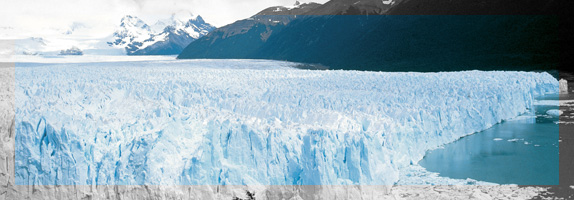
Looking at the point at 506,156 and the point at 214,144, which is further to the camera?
the point at 506,156

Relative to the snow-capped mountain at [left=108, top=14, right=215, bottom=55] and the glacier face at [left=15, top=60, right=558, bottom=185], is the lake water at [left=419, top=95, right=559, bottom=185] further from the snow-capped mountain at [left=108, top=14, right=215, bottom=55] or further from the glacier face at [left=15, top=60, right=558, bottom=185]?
the snow-capped mountain at [left=108, top=14, right=215, bottom=55]

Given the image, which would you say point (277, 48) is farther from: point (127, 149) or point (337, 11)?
point (127, 149)

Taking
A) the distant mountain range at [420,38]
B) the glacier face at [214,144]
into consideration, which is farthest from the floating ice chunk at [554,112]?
the distant mountain range at [420,38]

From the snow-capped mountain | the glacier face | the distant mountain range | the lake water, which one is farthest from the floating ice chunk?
the snow-capped mountain

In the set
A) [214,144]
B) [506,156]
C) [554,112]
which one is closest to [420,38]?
[554,112]

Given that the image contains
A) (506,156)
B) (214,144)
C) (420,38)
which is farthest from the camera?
(420,38)

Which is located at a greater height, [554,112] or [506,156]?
[554,112]

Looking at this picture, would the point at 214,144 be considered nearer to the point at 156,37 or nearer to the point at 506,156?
the point at 506,156
